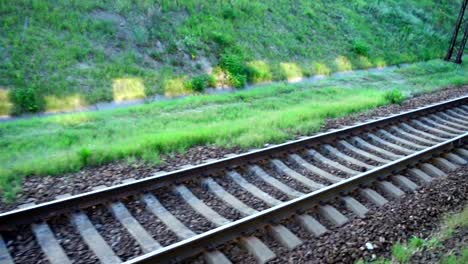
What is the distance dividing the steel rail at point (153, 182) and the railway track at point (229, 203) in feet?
0.04

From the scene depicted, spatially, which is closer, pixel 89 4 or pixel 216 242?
pixel 216 242

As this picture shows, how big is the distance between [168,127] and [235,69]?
17.2ft

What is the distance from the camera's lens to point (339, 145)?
28.2ft

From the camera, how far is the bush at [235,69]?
1385 cm

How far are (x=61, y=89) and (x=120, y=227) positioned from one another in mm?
6686

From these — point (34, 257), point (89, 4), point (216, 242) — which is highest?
point (89, 4)

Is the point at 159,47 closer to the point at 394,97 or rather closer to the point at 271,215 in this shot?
the point at 394,97

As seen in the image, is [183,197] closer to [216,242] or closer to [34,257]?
[216,242]

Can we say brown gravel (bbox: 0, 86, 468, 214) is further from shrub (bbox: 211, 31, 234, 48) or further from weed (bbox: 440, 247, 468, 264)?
shrub (bbox: 211, 31, 234, 48)

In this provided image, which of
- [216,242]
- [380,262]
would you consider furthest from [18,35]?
[380,262]

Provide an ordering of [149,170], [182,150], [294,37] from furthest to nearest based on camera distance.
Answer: [294,37] < [182,150] < [149,170]

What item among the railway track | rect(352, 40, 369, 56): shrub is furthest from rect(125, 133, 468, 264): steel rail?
rect(352, 40, 369, 56): shrub

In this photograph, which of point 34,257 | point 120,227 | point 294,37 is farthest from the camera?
point 294,37

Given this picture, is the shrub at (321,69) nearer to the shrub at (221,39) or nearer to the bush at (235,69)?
the bush at (235,69)
